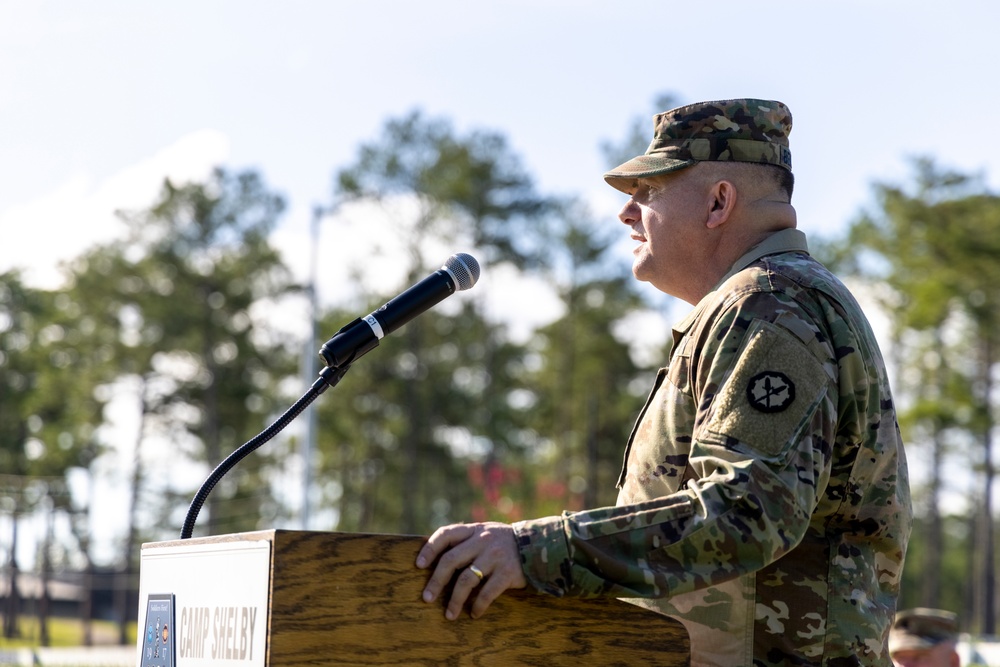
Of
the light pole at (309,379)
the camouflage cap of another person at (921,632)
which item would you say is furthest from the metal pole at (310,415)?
the camouflage cap of another person at (921,632)

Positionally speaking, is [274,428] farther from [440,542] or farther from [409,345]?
[409,345]

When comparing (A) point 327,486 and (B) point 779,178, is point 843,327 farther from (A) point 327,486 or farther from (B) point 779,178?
(A) point 327,486

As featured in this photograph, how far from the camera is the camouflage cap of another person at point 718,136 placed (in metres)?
2.91

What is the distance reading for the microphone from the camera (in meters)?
2.88

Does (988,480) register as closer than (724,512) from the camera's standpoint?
No

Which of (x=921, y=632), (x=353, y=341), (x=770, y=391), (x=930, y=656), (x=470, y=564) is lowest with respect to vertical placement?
(x=930, y=656)

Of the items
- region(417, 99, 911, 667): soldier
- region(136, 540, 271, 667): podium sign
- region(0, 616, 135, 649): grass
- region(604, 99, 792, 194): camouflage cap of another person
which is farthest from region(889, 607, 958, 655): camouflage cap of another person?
region(0, 616, 135, 649): grass

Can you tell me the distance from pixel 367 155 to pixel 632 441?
41.6 meters

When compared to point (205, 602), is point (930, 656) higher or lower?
lower

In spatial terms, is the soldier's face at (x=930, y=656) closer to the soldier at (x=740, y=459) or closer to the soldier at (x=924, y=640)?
the soldier at (x=924, y=640)

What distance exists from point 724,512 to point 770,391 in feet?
0.81

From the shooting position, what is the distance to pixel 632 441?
2.92 m

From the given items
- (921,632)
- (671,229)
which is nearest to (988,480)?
(921,632)

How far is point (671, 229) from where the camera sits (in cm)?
303
